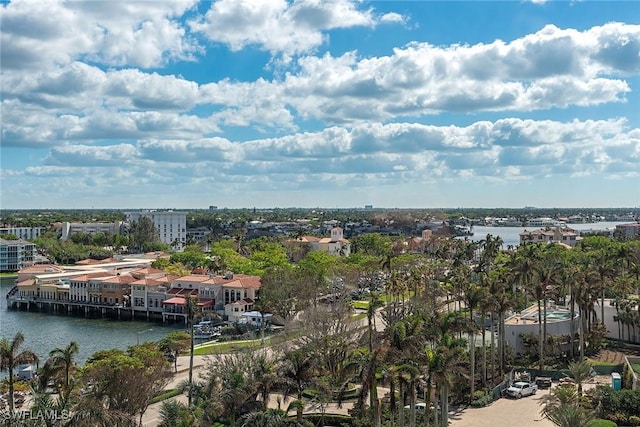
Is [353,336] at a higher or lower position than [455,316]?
lower

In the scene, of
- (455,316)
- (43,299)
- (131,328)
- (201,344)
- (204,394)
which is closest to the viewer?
(204,394)

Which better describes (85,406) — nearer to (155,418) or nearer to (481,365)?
(155,418)

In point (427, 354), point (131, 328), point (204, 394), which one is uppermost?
point (427, 354)

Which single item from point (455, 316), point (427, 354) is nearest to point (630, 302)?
point (455, 316)

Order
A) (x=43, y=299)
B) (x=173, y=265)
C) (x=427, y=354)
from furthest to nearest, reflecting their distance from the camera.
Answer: (x=173, y=265) → (x=43, y=299) → (x=427, y=354)

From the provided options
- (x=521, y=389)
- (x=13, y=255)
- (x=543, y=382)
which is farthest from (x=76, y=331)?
(x=13, y=255)

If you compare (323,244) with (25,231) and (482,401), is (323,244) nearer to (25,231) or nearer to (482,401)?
(25,231)

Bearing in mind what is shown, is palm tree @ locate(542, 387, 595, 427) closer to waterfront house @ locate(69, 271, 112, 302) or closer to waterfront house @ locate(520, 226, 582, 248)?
waterfront house @ locate(69, 271, 112, 302)

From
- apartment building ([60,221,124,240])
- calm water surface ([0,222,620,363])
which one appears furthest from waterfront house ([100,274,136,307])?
apartment building ([60,221,124,240])
